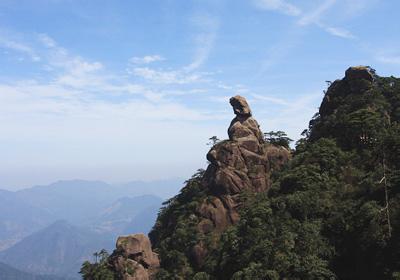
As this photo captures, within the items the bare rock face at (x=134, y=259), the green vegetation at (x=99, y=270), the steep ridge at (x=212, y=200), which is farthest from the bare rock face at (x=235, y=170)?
the green vegetation at (x=99, y=270)

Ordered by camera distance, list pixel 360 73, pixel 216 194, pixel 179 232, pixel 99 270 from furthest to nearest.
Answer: pixel 360 73 → pixel 216 194 → pixel 179 232 → pixel 99 270

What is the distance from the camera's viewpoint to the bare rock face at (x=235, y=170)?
61562mm

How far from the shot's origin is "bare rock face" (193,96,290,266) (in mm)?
61562

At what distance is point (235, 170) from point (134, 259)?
64.5 feet

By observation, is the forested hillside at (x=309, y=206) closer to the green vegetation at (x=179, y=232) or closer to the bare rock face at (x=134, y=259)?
the green vegetation at (x=179, y=232)

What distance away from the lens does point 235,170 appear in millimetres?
64375

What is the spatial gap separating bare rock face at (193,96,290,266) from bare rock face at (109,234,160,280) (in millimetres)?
6319

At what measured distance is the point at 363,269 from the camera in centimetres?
3606

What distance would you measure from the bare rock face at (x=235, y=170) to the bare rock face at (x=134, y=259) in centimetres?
632

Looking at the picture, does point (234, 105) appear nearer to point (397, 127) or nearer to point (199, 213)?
point (199, 213)

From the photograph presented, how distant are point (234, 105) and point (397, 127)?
28.3 meters

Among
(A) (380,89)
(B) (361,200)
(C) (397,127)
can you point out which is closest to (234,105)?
(A) (380,89)

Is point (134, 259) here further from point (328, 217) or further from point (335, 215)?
point (335, 215)

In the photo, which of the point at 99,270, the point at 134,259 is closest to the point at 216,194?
the point at 134,259
